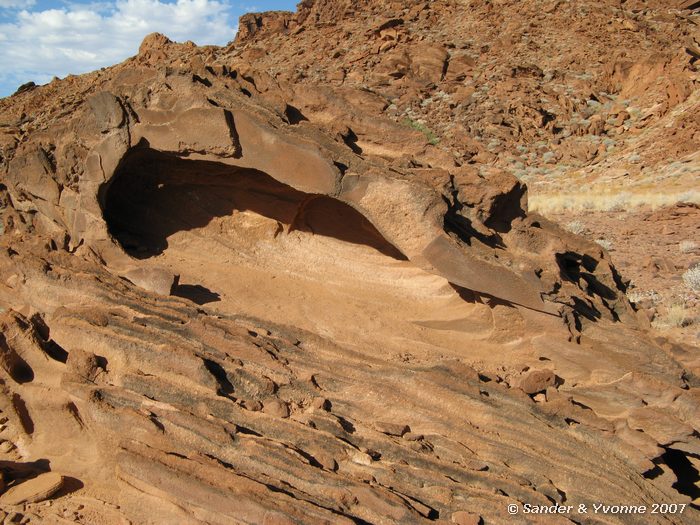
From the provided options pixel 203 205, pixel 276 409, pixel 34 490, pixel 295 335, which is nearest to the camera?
pixel 34 490

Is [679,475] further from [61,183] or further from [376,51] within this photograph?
[376,51]

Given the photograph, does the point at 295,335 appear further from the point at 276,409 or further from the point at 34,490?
the point at 34,490

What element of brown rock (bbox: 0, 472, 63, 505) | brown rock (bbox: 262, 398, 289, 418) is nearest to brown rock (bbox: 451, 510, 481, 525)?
brown rock (bbox: 262, 398, 289, 418)

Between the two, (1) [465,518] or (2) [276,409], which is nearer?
(1) [465,518]

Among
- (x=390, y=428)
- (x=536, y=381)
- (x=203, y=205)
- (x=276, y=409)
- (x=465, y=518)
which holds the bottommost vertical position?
(x=465, y=518)

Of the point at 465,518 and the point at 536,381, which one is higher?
the point at 536,381

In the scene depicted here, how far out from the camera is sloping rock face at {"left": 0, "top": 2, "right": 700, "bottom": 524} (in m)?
3.93

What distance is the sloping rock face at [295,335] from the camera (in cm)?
393

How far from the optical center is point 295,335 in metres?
5.07

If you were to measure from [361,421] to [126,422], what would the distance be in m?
1.69

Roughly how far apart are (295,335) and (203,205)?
6.75ft

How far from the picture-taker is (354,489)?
379 cm

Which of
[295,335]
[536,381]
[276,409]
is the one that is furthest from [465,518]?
[295,335]

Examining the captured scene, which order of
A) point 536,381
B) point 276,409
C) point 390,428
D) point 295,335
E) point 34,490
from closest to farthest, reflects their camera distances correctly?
point 34,490 → point 276,409 → point 390,428 → point 295,335 → point 536,381
